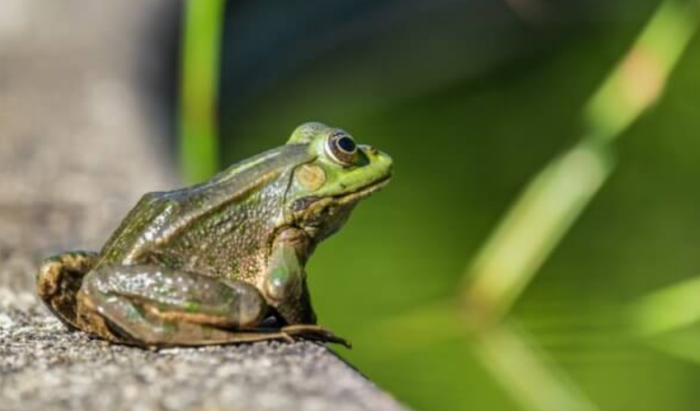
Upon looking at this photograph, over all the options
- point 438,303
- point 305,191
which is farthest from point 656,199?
point 305,191

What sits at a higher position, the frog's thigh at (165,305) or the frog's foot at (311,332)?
the frog's thigh at (165,305)

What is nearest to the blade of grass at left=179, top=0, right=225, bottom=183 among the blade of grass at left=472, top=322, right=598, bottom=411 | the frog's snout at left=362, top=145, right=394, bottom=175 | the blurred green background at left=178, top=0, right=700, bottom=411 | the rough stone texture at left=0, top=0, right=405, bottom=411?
the blurred green background at left=178, top=0, right=700, bottom=411

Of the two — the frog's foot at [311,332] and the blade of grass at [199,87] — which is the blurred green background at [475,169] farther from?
the frog's foot at [311,332]

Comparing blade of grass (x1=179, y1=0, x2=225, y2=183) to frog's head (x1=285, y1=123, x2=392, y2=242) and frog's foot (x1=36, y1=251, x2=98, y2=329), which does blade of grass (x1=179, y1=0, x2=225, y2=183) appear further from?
frog's foot (x1=36, y1=251, x2=98, y2=329)

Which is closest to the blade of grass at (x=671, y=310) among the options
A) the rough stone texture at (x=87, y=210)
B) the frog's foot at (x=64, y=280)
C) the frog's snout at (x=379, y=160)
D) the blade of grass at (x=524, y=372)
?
the blade of grass at (x=524, y=372)

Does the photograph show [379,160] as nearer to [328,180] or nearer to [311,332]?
[328,180]

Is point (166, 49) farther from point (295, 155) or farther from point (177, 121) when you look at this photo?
point (295, 155)
